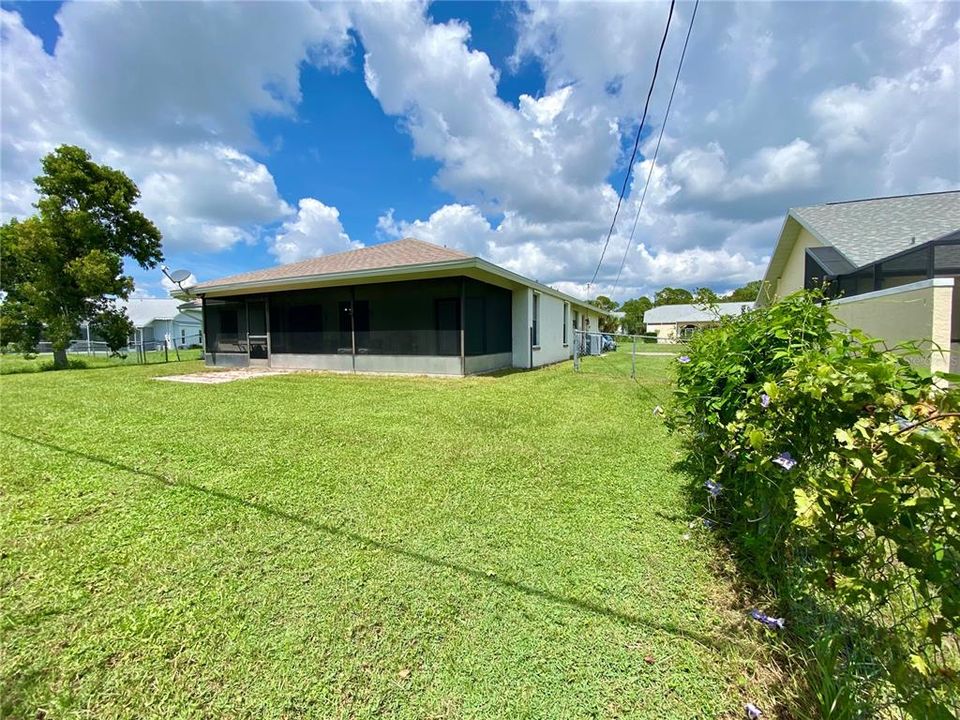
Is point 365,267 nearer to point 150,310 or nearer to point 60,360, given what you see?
point 60,360

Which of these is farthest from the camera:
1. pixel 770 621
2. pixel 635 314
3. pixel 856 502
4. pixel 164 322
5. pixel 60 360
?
pixel 635 314

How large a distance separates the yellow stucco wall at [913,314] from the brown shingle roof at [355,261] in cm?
785

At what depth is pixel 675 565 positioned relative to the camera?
7.46 feet

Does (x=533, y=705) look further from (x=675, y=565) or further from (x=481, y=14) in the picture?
(x=481, y=14)

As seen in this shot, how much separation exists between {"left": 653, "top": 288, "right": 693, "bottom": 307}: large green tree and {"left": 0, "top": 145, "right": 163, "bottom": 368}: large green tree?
7377 centimetres

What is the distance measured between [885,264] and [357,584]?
972cm

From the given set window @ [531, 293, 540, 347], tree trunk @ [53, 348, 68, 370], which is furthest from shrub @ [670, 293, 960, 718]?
tree trunk @ [53, 348, 68, 370]

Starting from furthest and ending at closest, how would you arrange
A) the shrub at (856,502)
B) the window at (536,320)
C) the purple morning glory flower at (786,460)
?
the window at (536,320) → the purple morning glory flower at (786,460) → the shrub at (856,502)

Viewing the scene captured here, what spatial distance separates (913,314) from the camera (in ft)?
12.3

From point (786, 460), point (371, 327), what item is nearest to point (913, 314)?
point (786, 460)

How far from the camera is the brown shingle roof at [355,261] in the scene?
10594 mm

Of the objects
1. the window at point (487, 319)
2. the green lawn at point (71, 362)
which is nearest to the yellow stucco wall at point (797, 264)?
the window at point (487, 319)

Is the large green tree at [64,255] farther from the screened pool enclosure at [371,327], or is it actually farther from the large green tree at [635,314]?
the large green tree at [635,314]

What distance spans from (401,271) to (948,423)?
30.4 ft
